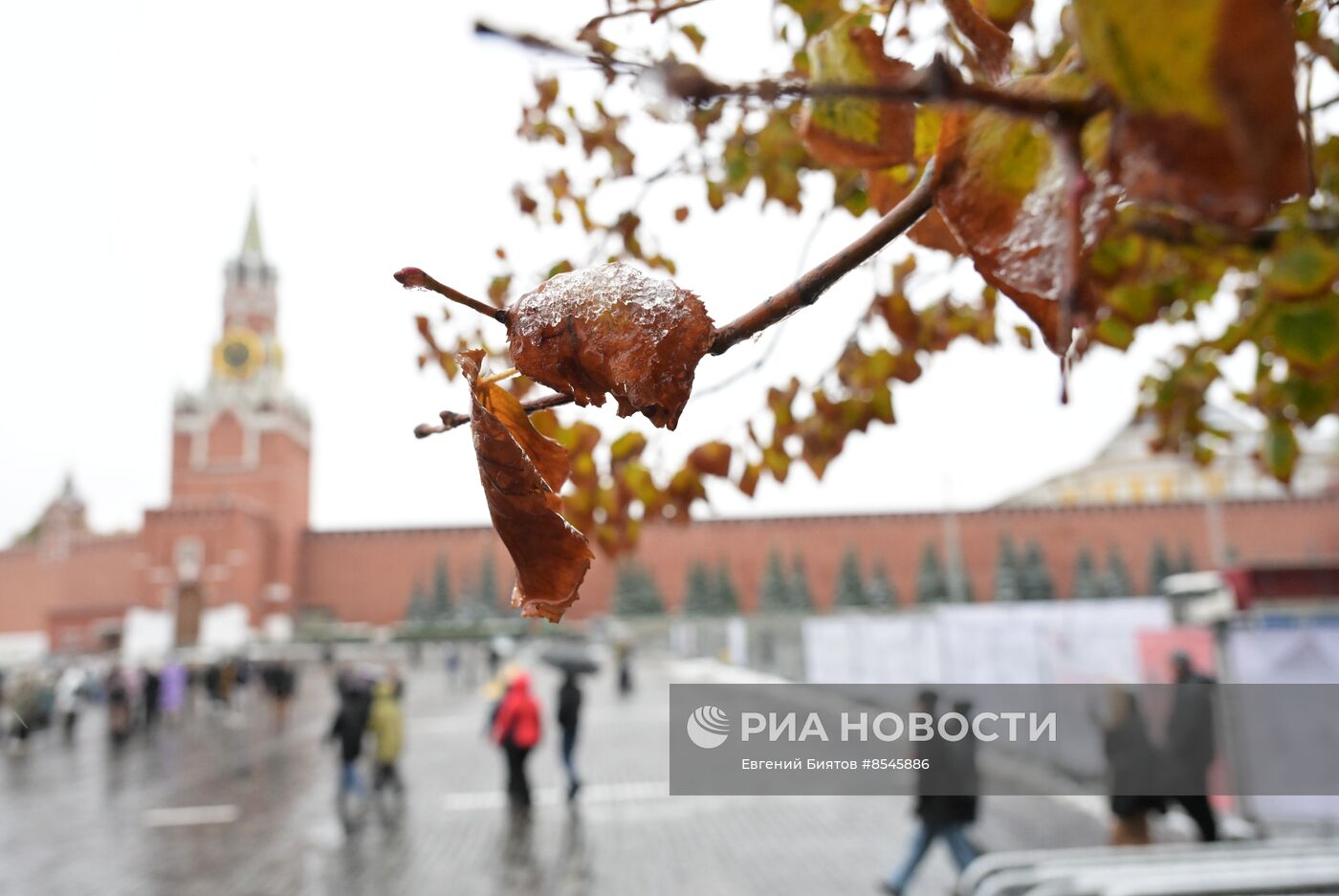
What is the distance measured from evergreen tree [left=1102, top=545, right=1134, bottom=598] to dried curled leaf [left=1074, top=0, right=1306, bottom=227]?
4609 centimetres

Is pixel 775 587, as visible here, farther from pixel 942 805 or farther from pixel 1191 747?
pixel 942 805

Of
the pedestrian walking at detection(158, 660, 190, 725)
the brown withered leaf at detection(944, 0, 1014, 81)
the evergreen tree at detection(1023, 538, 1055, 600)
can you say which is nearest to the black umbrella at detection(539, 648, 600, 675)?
the brown withered leaf at detection(944, 0, 1014, 81)

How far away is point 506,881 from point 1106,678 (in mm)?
5449

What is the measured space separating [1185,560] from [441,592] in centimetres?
3563

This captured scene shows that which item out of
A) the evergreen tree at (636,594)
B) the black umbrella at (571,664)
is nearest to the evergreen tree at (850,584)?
the evergreen tree at (636,594)

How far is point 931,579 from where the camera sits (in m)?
44.0

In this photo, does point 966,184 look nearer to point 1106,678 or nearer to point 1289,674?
point 1289,674

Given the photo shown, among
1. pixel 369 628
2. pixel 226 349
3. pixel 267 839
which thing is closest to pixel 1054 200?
pixel 267 839

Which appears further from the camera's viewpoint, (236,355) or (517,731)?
(236,355)

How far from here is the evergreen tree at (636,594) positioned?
45969 millimetres

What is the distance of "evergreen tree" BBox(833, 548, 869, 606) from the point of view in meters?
44.2

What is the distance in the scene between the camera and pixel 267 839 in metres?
8.55

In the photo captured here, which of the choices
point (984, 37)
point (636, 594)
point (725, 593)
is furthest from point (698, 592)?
point (984, 37)

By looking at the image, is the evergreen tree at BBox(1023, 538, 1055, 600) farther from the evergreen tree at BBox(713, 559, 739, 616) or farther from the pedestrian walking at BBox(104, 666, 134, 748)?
the pedestrian walking at BBox(104, 666, 134, 748)
